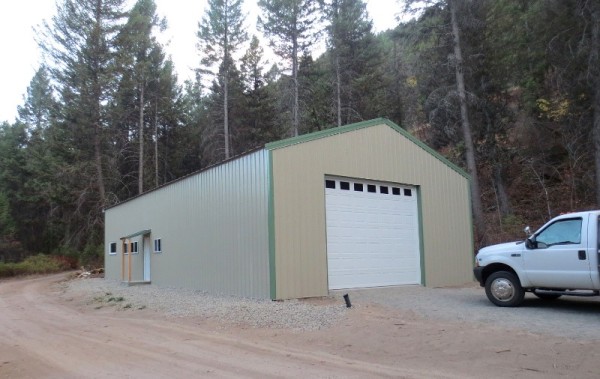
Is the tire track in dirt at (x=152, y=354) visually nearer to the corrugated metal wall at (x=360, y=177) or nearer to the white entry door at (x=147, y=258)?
the corrugated metal wall at (x=360, y=177)

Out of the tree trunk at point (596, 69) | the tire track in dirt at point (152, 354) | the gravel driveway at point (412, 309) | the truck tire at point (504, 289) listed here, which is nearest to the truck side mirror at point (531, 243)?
the truck tire at point (504, 289)

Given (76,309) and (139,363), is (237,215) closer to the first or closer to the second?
(76,309)

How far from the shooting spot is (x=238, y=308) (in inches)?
447

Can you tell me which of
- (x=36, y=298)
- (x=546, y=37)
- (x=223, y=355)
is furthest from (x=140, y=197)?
(x=546, y=37)

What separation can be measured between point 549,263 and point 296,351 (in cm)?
542

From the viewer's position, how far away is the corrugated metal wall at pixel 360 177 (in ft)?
41.1

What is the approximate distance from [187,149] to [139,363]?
118 ft

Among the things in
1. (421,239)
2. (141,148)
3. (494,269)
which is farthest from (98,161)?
(494,269)

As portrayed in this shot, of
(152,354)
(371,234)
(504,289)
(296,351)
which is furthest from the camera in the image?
(371,234)

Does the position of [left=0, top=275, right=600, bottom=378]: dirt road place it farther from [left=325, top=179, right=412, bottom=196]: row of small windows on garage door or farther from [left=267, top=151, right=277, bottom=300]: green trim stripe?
[left=325, top=179, right=412, bottom=196]: row of small windows on garage door

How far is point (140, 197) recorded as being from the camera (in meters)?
21.7

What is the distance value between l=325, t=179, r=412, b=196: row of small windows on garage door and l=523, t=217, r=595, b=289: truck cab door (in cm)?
553

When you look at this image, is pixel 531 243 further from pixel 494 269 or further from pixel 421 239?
pixel 421 239

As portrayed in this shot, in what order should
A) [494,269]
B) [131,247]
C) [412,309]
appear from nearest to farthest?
[494,269] → [412,309] → [131,247]
